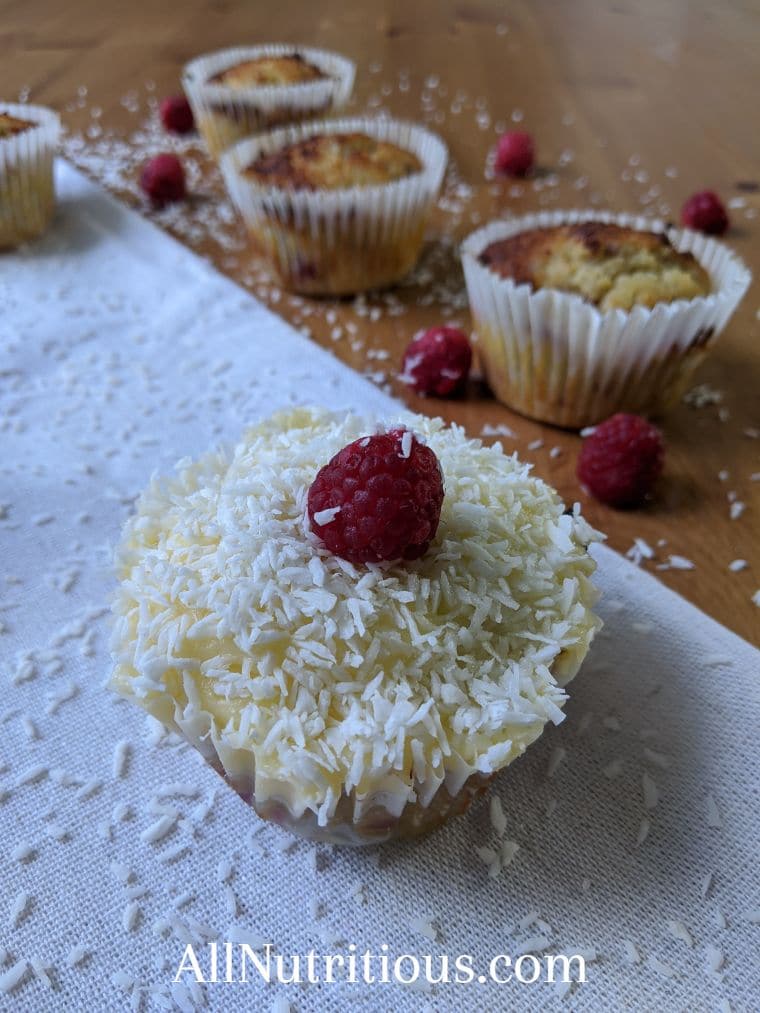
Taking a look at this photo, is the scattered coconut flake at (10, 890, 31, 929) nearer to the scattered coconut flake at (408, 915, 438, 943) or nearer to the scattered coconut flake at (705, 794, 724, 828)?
the scattered coconut flake at (408, 915, 438, 943)

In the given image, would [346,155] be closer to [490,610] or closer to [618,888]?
[490,610]

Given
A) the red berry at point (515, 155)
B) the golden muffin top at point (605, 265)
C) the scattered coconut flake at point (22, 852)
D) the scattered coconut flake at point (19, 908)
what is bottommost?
the scattered coconut flake at point (22, 852)

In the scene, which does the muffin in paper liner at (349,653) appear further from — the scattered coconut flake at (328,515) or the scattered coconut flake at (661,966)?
the scattered coconut flake at (661,966)

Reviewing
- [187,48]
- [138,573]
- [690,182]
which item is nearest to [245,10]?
[187,48]

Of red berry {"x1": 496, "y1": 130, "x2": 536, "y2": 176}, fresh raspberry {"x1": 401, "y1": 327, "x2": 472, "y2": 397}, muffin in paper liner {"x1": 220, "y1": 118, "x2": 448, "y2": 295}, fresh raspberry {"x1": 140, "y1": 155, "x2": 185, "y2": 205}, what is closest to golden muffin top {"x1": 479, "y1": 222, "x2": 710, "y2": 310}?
fresh raspberry {"x1": 401, "y1": 327, "x2": 472, "y2": 397}

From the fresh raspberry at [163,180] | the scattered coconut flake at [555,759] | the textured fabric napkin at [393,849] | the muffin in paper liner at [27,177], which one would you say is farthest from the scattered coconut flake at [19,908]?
the fresh raspberry at [163,180]

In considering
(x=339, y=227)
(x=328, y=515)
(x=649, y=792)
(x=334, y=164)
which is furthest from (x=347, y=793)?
(x=334, y=164)
